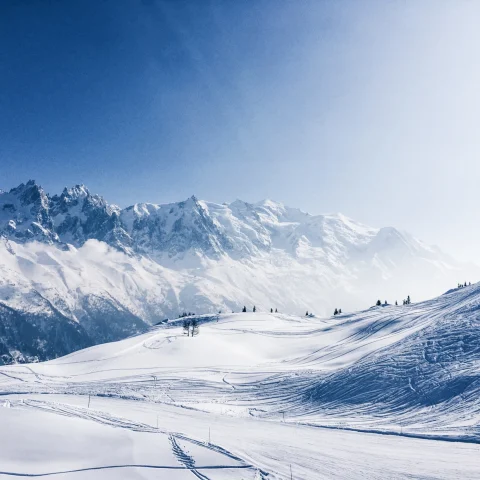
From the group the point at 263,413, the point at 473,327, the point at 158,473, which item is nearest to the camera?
the point at 158,473

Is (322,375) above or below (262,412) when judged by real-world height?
above

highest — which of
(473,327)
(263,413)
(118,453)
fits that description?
(473,327)

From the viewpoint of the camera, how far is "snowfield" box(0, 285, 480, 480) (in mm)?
23188

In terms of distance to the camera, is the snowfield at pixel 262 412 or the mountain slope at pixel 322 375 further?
the mountain slope at pixel 322 375

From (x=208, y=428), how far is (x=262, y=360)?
5190 centimetres

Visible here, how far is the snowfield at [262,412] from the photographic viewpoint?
23.2 m

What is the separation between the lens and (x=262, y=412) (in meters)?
46.8

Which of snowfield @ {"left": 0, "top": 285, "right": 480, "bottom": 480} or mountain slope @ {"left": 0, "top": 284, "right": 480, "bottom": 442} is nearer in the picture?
snowfield @ {"left": 0, "top": 285, "right": 480, "bottom": 480}

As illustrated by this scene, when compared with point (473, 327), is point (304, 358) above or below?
below

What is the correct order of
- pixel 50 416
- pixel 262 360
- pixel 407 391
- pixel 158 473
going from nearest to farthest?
pixel 158 473
pixel 50 416
pixel 407 391
pixel 262 360

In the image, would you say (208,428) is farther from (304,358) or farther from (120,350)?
(120,350)

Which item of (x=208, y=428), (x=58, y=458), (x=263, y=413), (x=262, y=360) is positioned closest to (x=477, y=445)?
(x=208, y=428)

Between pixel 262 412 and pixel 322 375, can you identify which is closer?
pixel 262 412

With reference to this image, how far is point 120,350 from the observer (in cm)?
9894
